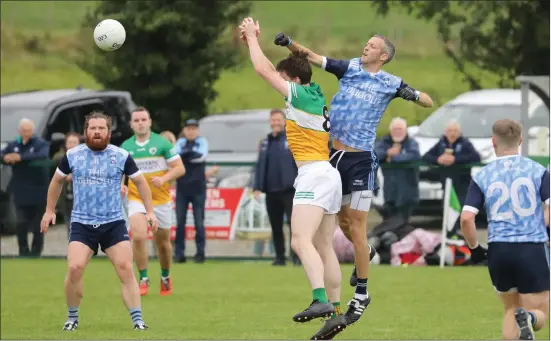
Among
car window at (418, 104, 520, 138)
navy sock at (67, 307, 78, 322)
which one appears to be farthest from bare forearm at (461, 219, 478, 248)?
car window at (418, 104, 520, 138)

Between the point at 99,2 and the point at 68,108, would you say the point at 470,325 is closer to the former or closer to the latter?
the point at 68,108

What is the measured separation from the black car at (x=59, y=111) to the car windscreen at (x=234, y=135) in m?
1.55

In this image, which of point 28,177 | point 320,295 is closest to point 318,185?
point 320,295

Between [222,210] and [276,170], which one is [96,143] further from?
[222,210]

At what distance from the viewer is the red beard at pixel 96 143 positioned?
14.3 m

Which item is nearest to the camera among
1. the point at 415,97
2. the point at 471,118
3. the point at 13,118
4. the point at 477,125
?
the point at 415,97

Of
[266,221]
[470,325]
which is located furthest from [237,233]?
[470,325]

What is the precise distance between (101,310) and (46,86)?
26412 mm

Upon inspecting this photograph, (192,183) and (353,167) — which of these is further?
(192,183)

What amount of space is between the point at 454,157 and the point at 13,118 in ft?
28.0

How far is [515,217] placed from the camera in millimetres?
11109

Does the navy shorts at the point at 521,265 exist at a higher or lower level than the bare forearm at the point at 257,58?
lower

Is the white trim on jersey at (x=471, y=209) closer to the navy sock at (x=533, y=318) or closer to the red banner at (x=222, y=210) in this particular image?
the navy sock at (x=533, y=318)

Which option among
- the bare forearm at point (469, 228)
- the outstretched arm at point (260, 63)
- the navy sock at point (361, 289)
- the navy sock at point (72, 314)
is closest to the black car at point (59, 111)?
the navy sock at point (72, 314)
